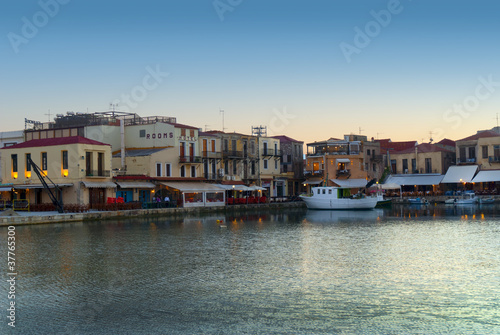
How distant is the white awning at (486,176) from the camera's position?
248 feet

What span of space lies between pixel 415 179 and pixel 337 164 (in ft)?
37.6

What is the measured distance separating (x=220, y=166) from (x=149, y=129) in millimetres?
9982

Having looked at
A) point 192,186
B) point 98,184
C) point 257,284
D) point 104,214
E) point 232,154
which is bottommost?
point 257,284

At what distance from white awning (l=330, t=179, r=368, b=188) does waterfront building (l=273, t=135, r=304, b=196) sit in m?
5.49

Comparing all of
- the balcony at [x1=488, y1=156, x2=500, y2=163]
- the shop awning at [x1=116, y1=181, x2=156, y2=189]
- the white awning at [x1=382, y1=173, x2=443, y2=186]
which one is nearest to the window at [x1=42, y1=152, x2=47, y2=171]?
the shop awning at [x1=116, y1=181, x2=156, y2=189]

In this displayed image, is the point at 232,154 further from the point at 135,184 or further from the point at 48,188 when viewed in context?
the point at 48,188

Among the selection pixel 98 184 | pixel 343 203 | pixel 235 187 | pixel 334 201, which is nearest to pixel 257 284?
pixel 98 184

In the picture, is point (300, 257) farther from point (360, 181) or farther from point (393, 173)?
point (393, 173)

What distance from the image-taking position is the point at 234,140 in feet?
235

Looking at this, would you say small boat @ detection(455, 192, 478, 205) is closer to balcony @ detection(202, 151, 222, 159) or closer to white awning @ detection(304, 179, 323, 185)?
white awning @ detection(304, 179, 323, 185)

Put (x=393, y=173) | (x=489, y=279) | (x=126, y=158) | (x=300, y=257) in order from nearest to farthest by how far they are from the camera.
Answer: (x=489, y=279)
(x=300, y=257)
(x=126, y=158)
(x=393, y=173)

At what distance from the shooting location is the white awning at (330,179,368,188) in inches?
3088

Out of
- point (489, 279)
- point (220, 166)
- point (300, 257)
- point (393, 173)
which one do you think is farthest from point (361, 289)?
point (393, 173)

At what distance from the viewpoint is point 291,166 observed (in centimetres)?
8244
